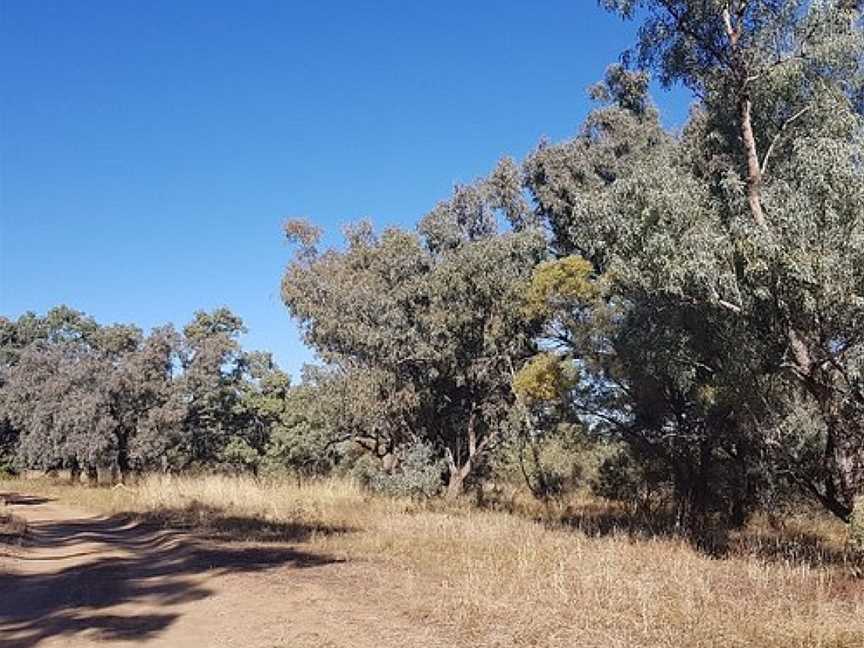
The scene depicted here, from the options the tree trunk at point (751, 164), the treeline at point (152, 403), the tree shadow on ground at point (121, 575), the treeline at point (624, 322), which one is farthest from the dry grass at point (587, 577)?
the treeline at point (152, 403)

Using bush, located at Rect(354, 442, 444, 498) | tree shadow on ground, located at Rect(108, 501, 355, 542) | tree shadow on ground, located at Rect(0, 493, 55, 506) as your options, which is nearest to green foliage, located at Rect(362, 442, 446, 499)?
bush, located at Rect(354, 442, 444, 498)

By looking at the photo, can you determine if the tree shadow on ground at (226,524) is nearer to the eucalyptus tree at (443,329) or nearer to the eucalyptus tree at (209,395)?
the eucalyptus tree at (443,329)

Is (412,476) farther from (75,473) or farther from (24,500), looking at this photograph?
(75,473)

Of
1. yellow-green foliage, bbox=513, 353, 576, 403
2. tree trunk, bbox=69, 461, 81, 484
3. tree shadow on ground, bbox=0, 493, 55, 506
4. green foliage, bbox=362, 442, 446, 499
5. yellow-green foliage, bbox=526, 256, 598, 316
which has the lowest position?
tree shadow on ground, bbox=0, 493, 55, 506

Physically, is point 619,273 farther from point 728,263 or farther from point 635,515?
point 635,515

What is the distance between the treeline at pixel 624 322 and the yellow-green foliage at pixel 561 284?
6 centimetres

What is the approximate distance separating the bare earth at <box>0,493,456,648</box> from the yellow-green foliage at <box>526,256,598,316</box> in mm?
9788

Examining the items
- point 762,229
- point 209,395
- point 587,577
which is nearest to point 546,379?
point 762,229

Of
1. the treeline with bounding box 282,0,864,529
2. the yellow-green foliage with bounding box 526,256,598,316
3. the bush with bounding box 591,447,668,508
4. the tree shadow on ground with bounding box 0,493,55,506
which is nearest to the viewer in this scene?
the treeline with bounding box 282,0,864,529

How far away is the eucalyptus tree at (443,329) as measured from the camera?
72.4ft

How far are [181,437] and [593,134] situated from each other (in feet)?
74.8

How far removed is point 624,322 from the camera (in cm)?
1711

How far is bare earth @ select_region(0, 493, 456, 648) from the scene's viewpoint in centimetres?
708

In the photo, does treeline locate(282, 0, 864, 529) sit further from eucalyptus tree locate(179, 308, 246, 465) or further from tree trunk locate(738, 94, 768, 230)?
eucalyptus tree locate(179, 308, 246, 465)
